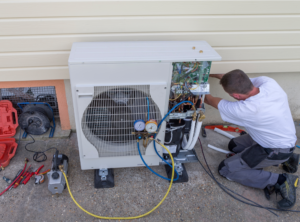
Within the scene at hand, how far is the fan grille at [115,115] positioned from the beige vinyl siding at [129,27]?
689 millimetres

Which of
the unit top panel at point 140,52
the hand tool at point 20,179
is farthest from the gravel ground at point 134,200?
the unit top panel at point 140,52

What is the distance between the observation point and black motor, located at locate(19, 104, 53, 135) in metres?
2.49

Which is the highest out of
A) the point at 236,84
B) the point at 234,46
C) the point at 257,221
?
the point at 234,46

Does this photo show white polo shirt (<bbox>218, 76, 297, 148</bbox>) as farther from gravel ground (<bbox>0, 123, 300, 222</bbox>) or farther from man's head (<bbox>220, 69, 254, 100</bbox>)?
gravel ground (<bbox>0, 123, 300, 222</bbox>)

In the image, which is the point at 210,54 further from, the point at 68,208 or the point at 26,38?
the point at 68,208

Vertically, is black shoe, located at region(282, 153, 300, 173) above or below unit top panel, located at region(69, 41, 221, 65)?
below

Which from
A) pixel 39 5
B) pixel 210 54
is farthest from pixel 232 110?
pixel 39 5

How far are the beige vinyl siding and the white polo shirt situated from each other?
606 mm

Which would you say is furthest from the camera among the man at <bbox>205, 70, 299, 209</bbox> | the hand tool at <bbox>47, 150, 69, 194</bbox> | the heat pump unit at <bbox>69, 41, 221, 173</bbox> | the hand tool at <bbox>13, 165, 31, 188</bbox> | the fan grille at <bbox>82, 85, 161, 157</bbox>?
the hand tool at <bbox>13, 165, 31, 188</bbox>

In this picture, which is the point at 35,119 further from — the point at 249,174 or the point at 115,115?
the point at 249,174

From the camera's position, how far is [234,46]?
92.7 inches

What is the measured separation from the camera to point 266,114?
1.84m

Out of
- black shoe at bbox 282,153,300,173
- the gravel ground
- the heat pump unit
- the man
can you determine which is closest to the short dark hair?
the man

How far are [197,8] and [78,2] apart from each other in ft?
3.56
